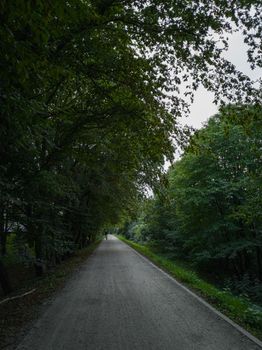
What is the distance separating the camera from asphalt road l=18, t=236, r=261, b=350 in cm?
568

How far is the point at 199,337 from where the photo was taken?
19.5ft

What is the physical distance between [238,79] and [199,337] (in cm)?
512

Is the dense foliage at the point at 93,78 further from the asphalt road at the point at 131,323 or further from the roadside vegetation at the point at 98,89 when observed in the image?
the asphalt road at the point at 131,323

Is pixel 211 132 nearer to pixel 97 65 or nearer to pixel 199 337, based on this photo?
pixel 97 65

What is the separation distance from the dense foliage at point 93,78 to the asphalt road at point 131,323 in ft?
9.29

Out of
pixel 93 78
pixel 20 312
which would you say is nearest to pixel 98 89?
pixel 93 78

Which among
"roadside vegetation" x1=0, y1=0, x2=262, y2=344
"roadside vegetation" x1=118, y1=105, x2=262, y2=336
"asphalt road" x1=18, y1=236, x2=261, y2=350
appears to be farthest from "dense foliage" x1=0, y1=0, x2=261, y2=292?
"roadside vegetation" x1=118, y1=105, x2=262, y2=336

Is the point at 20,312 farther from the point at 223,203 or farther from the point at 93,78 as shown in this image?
the point at 223,203

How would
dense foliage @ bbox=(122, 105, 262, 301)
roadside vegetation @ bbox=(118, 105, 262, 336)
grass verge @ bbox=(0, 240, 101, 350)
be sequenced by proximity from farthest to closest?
dense foliage @ bbox=(122, 105, 262, 301) < roadside vegetation @ bbox=(118, 105, 262, 336) < grass verge @ bbox=(0, 240, 101, 350)

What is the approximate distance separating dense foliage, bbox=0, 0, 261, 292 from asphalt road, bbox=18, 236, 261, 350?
2.83 meters

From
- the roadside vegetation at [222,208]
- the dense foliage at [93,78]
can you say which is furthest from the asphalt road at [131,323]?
the roadside vegetation at [222,208]

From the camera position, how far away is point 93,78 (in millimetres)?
9164

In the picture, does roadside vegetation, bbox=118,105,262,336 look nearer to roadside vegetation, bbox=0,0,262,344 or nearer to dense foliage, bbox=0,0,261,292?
roadside vegetation, bbox=0,0,262,344

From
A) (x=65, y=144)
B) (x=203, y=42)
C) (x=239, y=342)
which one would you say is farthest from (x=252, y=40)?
(x=65, y=144)
